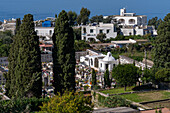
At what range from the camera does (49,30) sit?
54.7 metres

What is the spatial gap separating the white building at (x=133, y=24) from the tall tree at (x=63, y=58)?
1396 inches

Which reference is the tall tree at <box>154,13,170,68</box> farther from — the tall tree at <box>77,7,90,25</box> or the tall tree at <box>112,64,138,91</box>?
the tall tree at <box>77,7,90,25</box>

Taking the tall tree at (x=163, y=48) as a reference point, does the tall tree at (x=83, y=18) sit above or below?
above

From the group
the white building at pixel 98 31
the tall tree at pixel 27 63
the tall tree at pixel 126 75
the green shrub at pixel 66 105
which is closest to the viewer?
the green shrub at pixel 66 105

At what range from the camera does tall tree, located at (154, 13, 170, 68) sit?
24.3 metres

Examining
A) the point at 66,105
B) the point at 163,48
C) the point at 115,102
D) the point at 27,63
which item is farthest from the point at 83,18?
the point at 66,105

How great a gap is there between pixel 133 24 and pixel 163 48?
122 feet

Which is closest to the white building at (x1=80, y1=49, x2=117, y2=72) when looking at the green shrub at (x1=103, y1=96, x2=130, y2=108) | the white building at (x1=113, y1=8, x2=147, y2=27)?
the green shrub at (x1=103, y1=96, x2=130, y2=108)

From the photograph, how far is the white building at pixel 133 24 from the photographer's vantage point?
174ft

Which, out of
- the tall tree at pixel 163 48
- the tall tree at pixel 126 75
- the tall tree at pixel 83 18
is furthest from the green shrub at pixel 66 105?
the tall tree at pixel 83 18

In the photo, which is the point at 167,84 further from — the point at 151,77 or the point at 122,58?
the point at 122,58

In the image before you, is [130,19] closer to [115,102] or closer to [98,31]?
[98,31]

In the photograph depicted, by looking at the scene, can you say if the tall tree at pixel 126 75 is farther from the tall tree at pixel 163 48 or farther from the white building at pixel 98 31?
the white building at pixel 98 31

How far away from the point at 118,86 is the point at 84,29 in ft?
97.7
